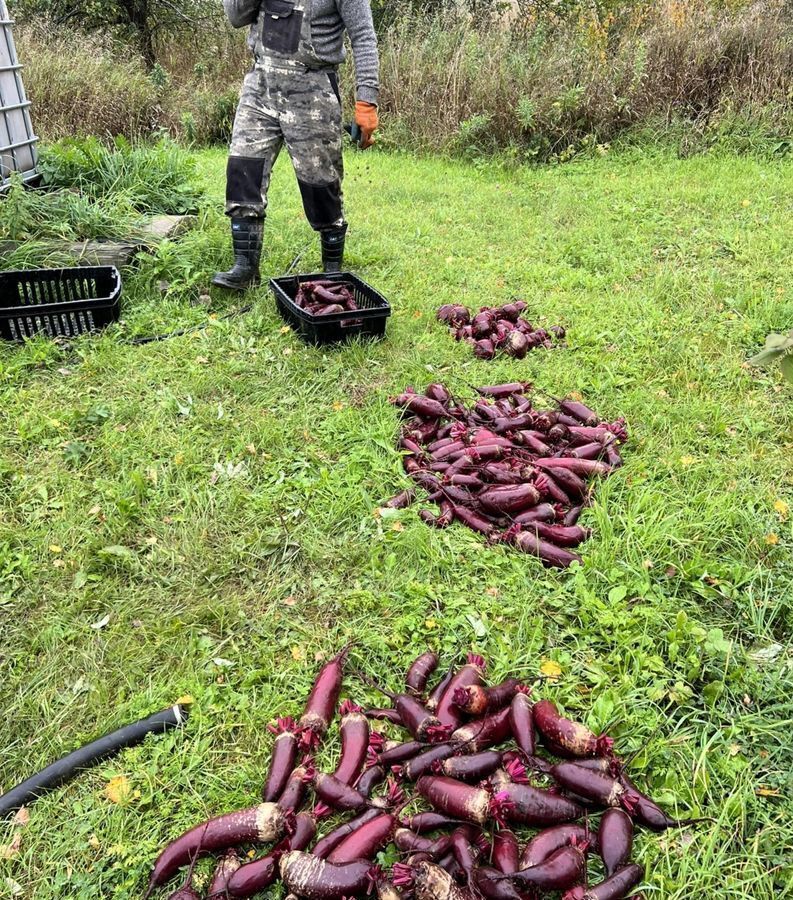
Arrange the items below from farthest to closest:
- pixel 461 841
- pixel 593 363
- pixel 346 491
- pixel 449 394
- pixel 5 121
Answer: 1. pixel 5 121
2. pixel 593 363
3. pixel 449 394
4. pixel 346 491
5. pixel 461 841

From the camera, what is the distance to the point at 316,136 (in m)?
4.70

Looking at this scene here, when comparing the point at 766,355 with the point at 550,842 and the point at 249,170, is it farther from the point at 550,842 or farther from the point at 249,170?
the point at 249,170

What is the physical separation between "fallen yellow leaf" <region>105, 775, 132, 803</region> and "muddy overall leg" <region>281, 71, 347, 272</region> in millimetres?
3994

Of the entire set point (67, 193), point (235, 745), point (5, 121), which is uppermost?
point (5, 121)

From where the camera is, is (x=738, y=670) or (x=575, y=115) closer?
(x=738, y=670)

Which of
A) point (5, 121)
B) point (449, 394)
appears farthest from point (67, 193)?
point (449, 394)

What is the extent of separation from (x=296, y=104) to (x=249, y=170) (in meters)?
0.54

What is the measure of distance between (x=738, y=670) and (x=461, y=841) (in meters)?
1.06

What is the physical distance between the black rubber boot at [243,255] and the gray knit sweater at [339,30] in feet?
3.78

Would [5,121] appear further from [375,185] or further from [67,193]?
[375,185]

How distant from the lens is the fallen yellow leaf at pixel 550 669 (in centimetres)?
228

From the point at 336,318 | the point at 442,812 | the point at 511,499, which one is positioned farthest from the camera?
the point at 336,318

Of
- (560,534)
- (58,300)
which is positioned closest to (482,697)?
(560,534)

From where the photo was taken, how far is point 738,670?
2.21 meters
